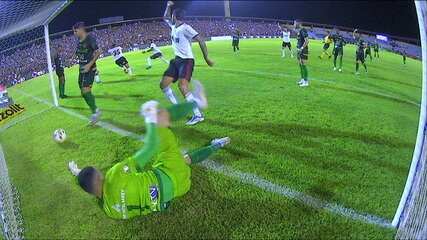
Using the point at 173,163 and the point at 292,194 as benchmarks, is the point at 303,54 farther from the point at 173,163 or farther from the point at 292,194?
the point at 173,163

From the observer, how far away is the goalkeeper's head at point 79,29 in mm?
3015

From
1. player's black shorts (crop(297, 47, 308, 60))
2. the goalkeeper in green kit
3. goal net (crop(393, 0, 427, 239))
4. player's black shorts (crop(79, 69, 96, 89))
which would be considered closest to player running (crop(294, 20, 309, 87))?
player's black shorts (crop(297, 47, 308, 60))

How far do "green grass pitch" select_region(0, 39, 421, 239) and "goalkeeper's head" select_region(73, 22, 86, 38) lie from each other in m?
0.24

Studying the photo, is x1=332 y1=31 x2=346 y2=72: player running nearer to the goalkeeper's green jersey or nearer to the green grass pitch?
the green grass pitch

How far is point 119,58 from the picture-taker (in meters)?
3.19

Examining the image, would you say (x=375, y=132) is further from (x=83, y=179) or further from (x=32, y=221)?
(x=32, y=221)

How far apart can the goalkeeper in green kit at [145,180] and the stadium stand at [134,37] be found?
17.7 inches

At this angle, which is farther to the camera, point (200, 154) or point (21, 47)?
point (21, 47)

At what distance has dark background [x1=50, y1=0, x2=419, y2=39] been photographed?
3.11 meters

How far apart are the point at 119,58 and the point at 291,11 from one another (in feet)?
4.49

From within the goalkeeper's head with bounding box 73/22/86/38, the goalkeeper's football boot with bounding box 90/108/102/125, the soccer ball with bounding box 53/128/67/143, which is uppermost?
the goalkeeper's head with bounding box 73/22/86/38

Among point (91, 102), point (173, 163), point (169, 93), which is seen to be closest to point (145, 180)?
Answer: point (173, 163)

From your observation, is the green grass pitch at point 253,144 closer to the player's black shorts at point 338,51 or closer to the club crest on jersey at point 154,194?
the player's black shorts at point 338,51

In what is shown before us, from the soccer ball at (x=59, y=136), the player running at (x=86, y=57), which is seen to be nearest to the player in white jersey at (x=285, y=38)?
the player running at (x=86, y=57)
